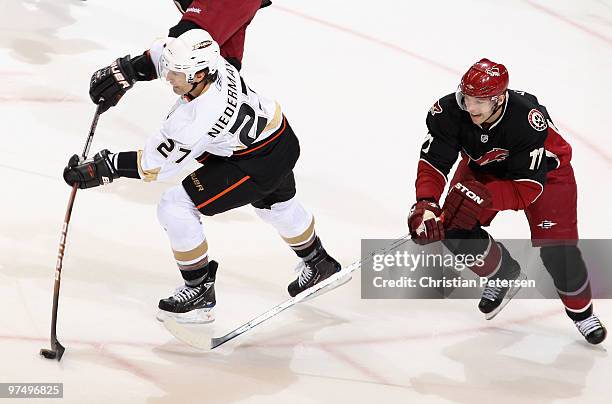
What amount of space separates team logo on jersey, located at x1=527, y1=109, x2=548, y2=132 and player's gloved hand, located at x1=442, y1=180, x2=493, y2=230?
0.25 metres

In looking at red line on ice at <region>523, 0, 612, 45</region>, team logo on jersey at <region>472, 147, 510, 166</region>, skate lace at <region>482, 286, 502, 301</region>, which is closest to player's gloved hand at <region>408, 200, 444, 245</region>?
team logo on jersey at <region>472, 147, 510, 166</region>

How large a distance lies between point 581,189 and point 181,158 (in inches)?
86.8

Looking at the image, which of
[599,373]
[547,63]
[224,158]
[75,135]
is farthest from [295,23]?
[599,373]

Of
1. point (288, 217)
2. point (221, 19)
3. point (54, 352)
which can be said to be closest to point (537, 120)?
point (288, 217)

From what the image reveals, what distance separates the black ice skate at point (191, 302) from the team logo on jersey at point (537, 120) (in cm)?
116

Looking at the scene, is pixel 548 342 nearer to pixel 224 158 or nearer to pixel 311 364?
pixel 311 364

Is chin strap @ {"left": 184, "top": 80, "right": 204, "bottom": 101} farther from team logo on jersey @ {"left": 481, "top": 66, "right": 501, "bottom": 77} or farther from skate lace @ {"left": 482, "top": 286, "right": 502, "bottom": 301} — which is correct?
skate lace @ {"left": 482, "top": 286, "right": 502, "bottom": 301}

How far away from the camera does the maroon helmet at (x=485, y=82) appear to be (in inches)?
130

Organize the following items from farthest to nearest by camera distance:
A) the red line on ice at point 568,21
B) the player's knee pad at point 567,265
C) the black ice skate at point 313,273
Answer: the red line on ice at point 568,21
the black ice skate at point 313,273
the player's knee pad at point 567,265

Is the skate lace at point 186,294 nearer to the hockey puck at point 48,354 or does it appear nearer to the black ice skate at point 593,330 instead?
the hockey puck at point 48,354

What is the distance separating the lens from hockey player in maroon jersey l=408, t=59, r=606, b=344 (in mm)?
3404

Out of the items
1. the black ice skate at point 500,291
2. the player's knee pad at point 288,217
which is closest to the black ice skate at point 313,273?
the player's knee pad at point 288,217

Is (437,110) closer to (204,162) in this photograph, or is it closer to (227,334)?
(204,162)

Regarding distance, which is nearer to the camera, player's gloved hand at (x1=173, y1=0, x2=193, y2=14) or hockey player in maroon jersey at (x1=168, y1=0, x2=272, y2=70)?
hockey player in maroon jersey at (x1=168, y1=0, x2=272, y2=70)
